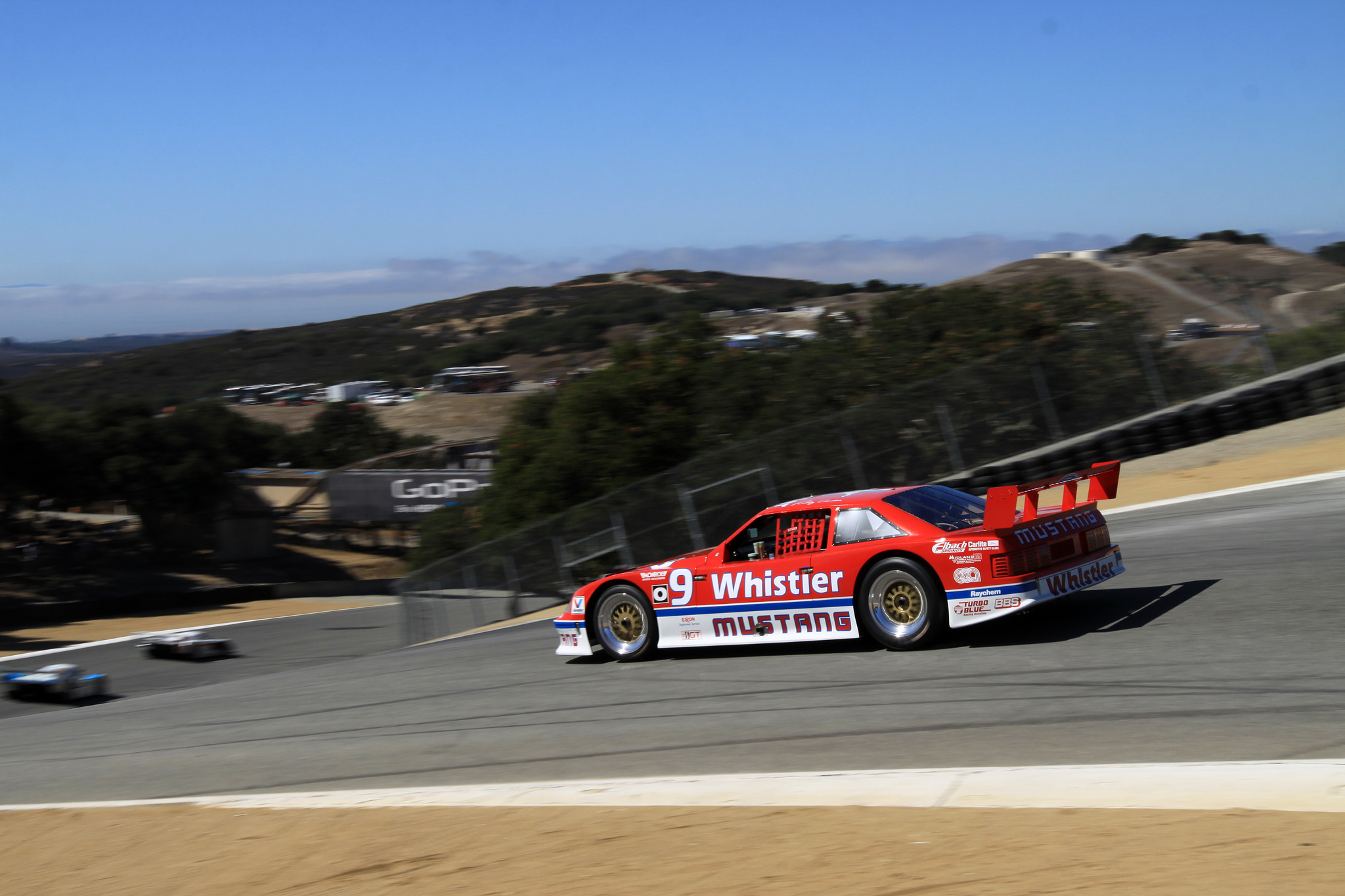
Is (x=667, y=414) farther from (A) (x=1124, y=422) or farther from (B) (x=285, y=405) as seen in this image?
(B) (x=285, y=405)

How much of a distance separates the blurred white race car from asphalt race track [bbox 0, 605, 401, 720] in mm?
237

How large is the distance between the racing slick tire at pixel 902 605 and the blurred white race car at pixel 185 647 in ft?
92.7

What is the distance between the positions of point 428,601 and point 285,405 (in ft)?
315

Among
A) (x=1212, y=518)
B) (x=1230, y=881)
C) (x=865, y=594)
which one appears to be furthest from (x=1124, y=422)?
(x=1230, y=881)

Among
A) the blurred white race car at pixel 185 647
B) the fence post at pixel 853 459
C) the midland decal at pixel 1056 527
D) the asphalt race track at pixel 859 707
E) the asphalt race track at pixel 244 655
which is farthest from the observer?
the blurred white race car at pixel 185 647

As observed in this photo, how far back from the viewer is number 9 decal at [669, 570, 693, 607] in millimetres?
9312

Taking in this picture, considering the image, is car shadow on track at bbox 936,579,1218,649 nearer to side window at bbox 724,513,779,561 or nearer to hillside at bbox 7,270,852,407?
side window at bbox 724,513,779,561

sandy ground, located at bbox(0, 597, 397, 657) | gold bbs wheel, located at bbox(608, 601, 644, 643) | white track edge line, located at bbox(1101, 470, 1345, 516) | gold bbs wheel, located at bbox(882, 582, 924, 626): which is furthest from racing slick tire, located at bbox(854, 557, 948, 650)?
sandy ground, located at bbox(0, 597, 397, 657)

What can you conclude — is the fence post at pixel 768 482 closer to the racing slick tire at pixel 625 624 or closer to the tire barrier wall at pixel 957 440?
the tire barrier wall at pixel 957 440

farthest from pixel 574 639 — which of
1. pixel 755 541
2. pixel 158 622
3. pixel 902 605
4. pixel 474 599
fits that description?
pixel 158 622

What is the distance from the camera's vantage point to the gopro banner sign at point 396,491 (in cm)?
5872

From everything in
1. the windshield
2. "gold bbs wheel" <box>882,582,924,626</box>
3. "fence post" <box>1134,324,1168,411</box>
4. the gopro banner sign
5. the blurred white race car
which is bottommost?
the blurred white race car

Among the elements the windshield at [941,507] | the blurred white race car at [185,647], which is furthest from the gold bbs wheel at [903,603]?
the blurred white race car at [185,647]

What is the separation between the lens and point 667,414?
2861cm
